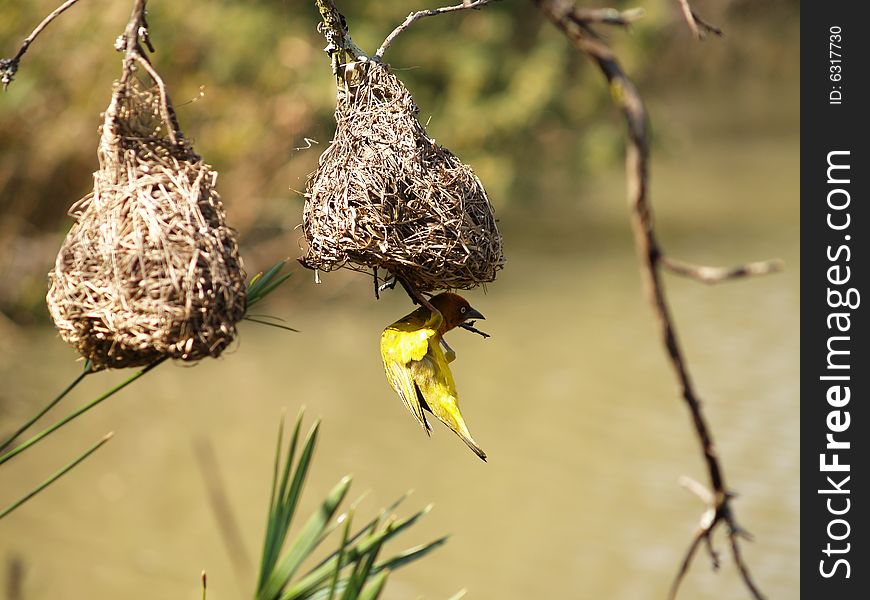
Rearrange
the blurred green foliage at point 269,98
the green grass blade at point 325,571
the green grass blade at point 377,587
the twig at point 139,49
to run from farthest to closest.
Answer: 1. the blurred green foliage at point 269,98
2. the green grass blade at point 325,571
3. the green grass blade at point 377,587
4. the twig at point 139,49

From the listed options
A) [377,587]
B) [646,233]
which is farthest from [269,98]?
[646,233]

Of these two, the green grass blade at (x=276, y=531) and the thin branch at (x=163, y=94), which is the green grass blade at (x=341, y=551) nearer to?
the green grass blade at (x=276, y=531)

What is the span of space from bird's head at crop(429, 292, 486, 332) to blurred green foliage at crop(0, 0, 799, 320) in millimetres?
3111

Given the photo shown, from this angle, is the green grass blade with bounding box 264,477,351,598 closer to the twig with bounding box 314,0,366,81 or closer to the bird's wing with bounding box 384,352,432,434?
the bird's wing with bounding box 384,352,432,434

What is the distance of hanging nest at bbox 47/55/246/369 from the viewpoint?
1.72 m

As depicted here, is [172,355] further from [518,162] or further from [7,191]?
[518,162]

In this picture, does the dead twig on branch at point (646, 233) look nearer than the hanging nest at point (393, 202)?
Yes

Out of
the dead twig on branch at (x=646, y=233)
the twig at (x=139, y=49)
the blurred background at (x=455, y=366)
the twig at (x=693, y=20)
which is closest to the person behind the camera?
the dead twig on branch at (x=646, y=233)

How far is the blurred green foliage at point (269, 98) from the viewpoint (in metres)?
6.75

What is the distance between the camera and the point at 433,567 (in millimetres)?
5547

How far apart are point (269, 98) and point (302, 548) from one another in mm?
6531

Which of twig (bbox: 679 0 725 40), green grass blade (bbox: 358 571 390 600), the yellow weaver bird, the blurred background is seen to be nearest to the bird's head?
the yellow weaver bird

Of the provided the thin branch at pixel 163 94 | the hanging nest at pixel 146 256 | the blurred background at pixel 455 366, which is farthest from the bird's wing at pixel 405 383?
the blurred background at pixel 455 366

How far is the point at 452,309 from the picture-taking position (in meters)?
1.78
